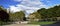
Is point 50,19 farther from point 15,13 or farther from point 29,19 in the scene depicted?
point 15,13

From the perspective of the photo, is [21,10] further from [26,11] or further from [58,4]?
[58,4]

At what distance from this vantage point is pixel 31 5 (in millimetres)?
2057

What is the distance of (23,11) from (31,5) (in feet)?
0.49

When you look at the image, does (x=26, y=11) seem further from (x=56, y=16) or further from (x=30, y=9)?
(x=56, y=16)

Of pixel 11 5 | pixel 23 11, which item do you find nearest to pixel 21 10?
pixel 23 11

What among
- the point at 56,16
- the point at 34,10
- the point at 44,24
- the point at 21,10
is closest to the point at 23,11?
the point at 21,10

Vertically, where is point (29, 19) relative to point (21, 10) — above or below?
below

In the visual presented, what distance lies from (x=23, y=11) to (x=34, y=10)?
0.16 m

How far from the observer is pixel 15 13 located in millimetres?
2062

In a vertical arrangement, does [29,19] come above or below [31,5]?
below

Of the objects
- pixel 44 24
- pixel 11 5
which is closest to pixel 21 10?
pixel 11 5

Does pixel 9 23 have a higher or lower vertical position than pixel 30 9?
lower

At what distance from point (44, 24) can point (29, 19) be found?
231 millimetres

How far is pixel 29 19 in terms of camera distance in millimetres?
2051
